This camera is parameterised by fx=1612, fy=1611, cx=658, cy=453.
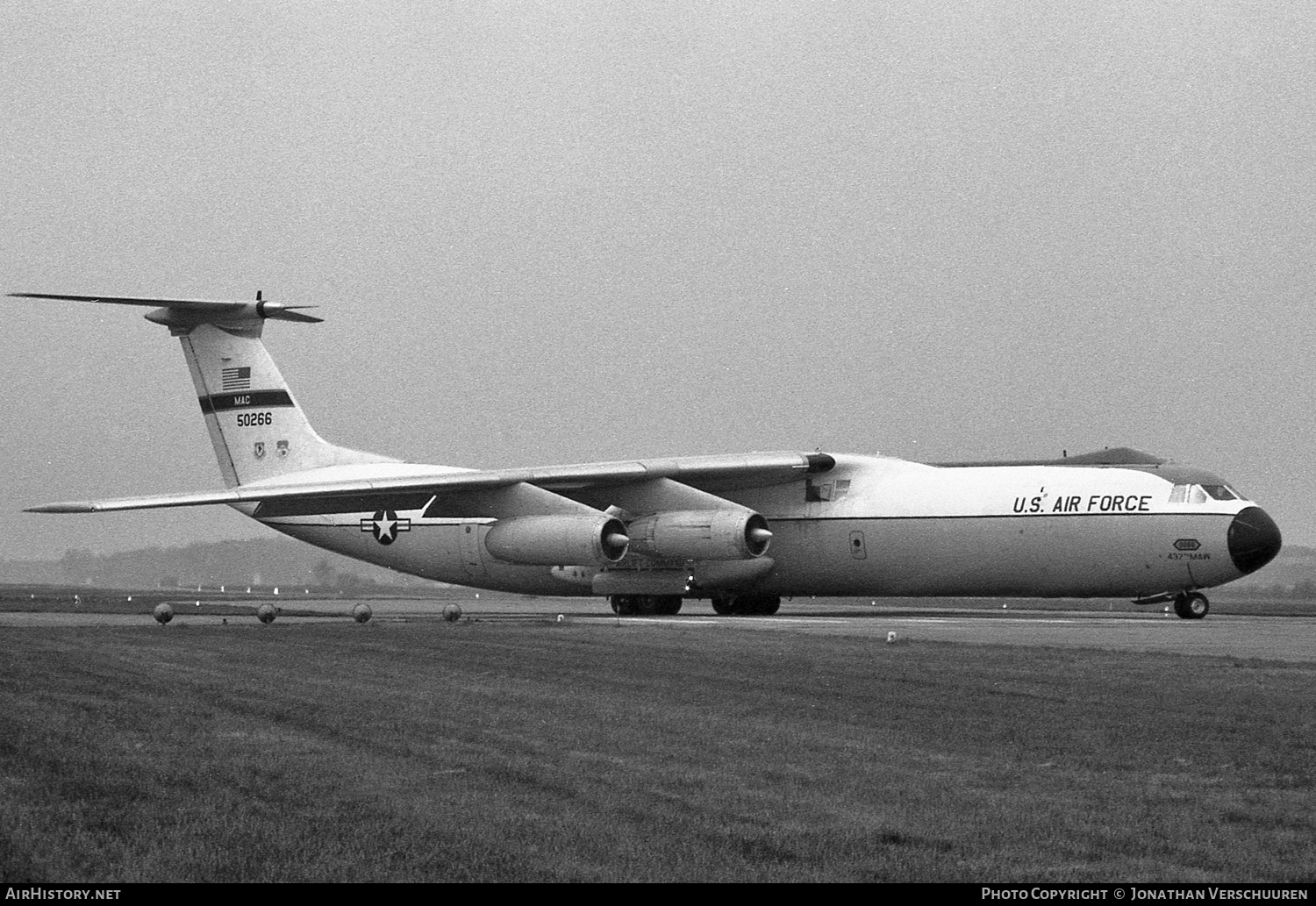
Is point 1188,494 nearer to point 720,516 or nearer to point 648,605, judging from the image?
point 720,516

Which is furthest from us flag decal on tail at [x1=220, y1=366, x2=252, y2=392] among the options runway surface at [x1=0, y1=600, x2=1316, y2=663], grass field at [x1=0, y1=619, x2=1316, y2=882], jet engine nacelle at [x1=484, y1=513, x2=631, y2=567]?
grass field at [x1=0, y1=619, x2=1316, y2=882]

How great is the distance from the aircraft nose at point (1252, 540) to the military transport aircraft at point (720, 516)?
32 millimetres

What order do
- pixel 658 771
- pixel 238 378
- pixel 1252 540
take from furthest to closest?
pixel 238 378, pixel 1252 540, pixel 658 771

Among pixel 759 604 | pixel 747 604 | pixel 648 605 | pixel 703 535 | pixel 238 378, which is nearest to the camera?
pixel 703 535

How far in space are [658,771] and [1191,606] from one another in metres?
23.8

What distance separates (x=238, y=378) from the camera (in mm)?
38281

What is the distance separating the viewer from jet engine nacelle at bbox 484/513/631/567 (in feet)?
104

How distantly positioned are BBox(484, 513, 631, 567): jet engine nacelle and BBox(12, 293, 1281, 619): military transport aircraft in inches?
1.9

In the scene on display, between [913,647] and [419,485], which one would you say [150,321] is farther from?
[913,647]

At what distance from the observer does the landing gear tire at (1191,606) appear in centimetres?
3080

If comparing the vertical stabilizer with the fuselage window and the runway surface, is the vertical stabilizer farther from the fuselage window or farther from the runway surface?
the fuselage window

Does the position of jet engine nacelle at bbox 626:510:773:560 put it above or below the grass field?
above

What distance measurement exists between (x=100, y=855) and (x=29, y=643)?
563 inches

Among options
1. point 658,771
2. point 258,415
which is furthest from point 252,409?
point 658,771
